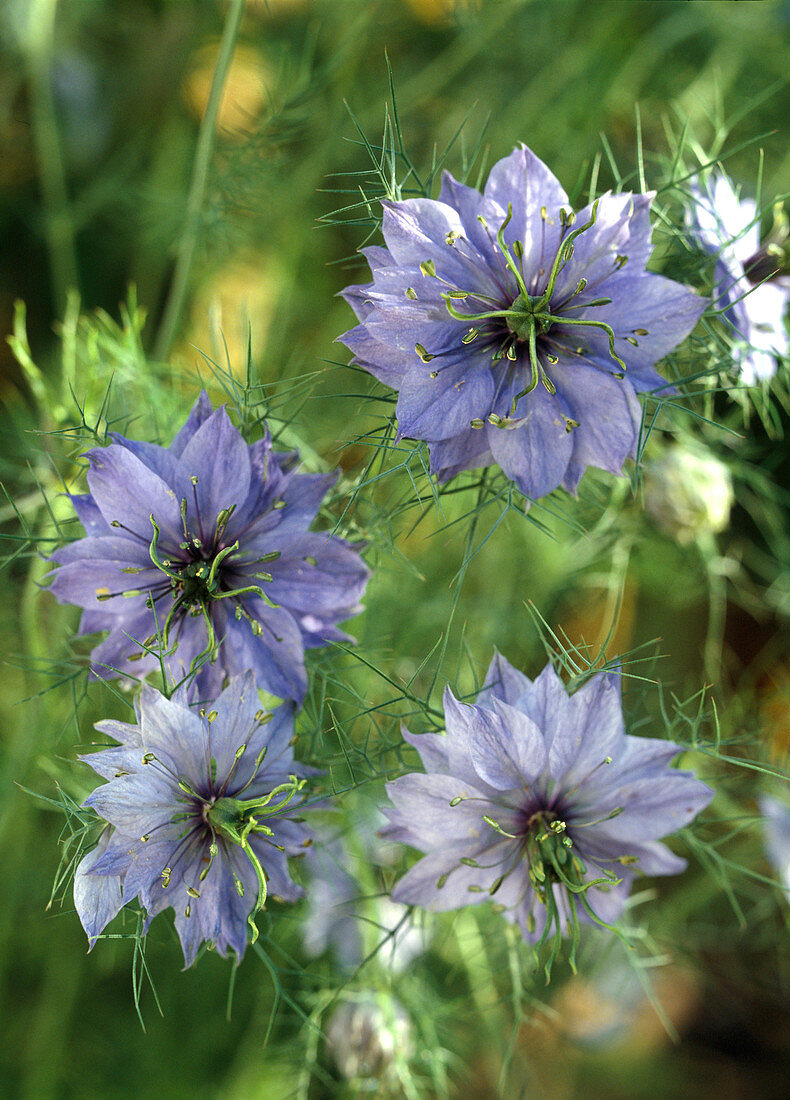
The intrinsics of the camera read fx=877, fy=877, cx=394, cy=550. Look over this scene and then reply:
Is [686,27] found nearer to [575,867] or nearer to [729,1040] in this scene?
[575,867]

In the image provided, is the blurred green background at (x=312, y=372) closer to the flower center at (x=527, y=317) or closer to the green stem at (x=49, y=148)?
the green stem at (x=49, y=148)

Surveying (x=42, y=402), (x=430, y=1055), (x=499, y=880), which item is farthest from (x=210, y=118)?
A: (x=430, y=1055)

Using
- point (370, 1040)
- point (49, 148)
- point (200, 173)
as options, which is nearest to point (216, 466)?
point (200, 173)

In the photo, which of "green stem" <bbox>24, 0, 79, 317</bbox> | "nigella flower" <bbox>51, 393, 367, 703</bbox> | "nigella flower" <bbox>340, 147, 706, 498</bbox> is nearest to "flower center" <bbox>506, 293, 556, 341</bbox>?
"nigella flower" <bbox>340, 147, 706, 498</bbox>

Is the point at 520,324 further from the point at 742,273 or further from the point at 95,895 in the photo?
the point at 95,895

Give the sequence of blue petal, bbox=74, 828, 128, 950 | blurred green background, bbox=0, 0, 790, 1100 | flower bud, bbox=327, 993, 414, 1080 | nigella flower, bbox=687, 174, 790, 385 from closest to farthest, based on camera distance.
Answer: blue petal, bbox=74, 828, 128, 950 → nigella flower, bbox=687, 174, 790, 385 → flower bud, bbox=327, 993, 414, 1080 → blurred green background, bbox=0, 0, 790, 1100

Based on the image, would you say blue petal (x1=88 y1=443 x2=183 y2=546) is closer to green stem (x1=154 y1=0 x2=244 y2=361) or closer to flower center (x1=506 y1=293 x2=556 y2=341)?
flower center (x1=506 y1=293 x2=556 y2=341)
